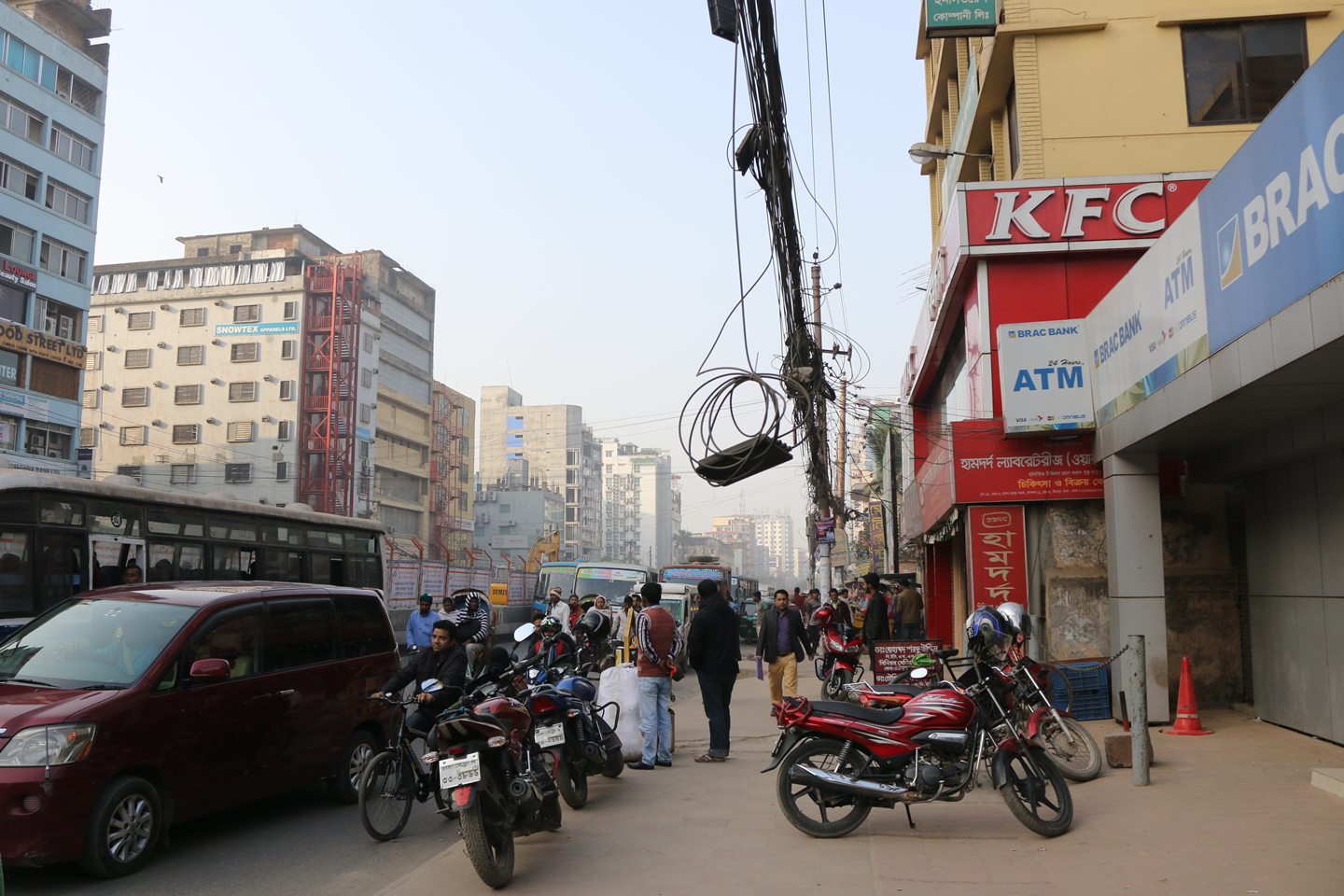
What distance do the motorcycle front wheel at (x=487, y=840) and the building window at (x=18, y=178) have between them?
43766mm

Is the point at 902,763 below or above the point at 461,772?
below

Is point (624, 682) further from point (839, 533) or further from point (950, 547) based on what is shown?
point (839, 533)

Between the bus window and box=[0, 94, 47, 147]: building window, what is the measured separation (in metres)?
37.9

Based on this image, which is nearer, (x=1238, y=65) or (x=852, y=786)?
(x=852, y=786)

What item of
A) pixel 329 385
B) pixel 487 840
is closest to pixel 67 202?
pixel 329 385

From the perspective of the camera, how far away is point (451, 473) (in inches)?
3627

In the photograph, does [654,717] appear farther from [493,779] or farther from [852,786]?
→ [493,779]

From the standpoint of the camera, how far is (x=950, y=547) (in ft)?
77.1

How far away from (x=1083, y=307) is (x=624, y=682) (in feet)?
29.6

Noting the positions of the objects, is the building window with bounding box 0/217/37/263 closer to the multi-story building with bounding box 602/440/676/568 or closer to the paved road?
the paved road

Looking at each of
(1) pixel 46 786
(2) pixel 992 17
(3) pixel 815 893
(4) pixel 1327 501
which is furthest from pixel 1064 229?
(1) pixel 46 786

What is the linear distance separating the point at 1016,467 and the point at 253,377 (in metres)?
70.0

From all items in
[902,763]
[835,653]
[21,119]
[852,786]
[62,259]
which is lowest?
[852,786]

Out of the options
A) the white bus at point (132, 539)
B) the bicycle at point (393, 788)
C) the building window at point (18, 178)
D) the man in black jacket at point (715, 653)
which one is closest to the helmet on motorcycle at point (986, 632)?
the man in black jacket at point (715, 653)
